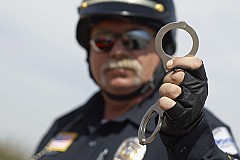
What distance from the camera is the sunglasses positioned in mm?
2967

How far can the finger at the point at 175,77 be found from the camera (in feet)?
5.15

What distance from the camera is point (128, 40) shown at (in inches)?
117

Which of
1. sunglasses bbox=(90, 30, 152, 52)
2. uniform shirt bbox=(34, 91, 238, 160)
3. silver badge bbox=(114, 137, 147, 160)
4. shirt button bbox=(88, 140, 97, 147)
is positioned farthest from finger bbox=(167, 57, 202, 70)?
sunglasses bbox=(90, 30, 152, 52)

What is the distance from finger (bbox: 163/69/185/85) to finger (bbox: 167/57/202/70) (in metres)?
0.02

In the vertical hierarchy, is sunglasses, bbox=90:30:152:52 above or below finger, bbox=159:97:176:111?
below

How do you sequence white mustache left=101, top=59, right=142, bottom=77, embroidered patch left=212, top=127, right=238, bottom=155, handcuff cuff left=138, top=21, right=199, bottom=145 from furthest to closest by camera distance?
white mustache left=101, top=59, right=142, bottom=77 → embroidered patch left=212, top=127, right=238, bottom=155 → handcuff cuff left=138, top=21, right=199, bottom=145

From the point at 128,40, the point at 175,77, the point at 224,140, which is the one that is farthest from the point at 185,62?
the point at 128,40

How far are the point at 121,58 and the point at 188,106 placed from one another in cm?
133

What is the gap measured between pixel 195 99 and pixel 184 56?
0.13 metres

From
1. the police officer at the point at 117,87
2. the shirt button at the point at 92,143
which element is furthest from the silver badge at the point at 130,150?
the shirt button at the point at 92,143

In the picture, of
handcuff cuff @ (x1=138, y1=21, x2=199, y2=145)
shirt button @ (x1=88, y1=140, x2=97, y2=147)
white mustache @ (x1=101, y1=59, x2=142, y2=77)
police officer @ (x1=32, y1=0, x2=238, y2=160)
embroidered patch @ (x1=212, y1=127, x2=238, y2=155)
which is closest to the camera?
handcuff cuff @ (x1=138, y1=21, x2=199, y2=145)

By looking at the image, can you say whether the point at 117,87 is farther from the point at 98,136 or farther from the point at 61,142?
the point at 61,142

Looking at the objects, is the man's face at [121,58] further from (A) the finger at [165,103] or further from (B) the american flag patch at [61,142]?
(A) the finger at [165,103]

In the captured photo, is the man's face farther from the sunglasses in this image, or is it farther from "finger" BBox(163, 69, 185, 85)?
"finger" BBox(163, 69, 185, 85)
